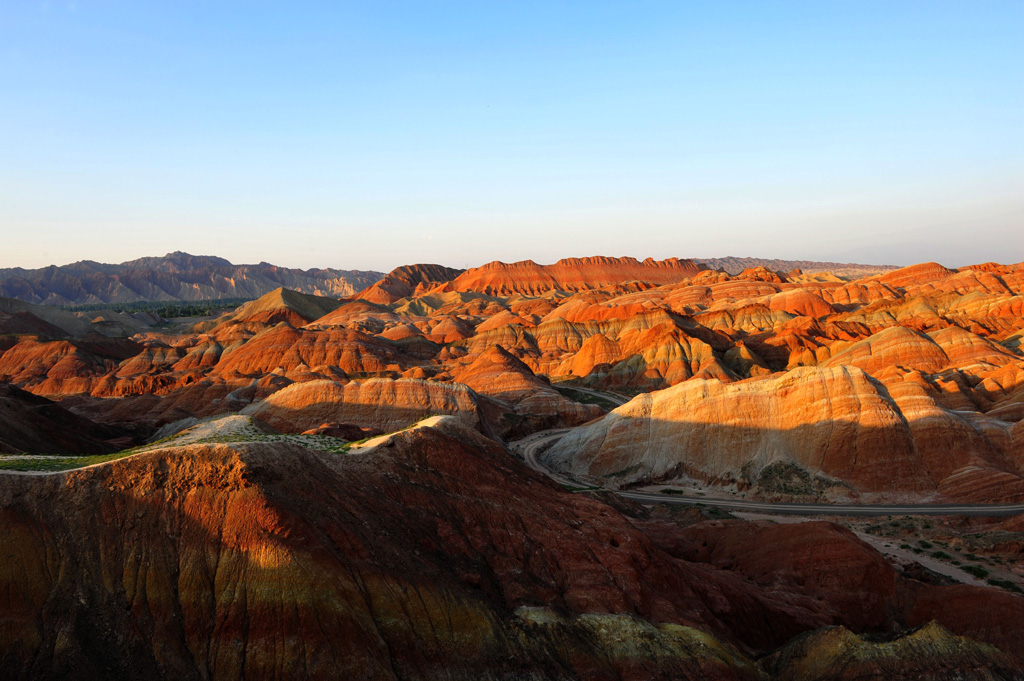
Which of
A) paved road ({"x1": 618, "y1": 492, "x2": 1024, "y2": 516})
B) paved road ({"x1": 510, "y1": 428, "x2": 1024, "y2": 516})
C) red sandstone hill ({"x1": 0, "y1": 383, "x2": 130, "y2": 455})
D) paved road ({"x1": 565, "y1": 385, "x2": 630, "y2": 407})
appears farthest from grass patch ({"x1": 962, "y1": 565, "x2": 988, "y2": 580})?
paved road ({"x1": 565, "y1": 385, "x2": 630, "y2": 407})

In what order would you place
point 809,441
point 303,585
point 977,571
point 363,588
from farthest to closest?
point 809,441, point 977,571, point 363,588, point 303,585

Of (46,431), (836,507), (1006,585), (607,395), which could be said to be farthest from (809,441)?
(46,431)

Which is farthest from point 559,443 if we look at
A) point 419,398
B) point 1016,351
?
point 1016,351

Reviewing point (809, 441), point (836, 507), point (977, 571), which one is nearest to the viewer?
point (977, 571)

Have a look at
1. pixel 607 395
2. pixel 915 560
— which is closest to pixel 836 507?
pixel 915 560

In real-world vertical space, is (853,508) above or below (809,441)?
below

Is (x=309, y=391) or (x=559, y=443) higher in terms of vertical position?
(x=309, y=391)

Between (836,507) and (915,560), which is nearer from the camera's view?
(915,560)

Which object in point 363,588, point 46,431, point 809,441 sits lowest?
point 809,441

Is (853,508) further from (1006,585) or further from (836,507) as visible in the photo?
(1006,585)

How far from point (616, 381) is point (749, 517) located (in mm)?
67500

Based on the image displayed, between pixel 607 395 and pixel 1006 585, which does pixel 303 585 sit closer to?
pixel 1006 585

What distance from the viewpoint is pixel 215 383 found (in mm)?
92875

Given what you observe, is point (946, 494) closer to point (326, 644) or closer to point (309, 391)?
point (326, 644)
